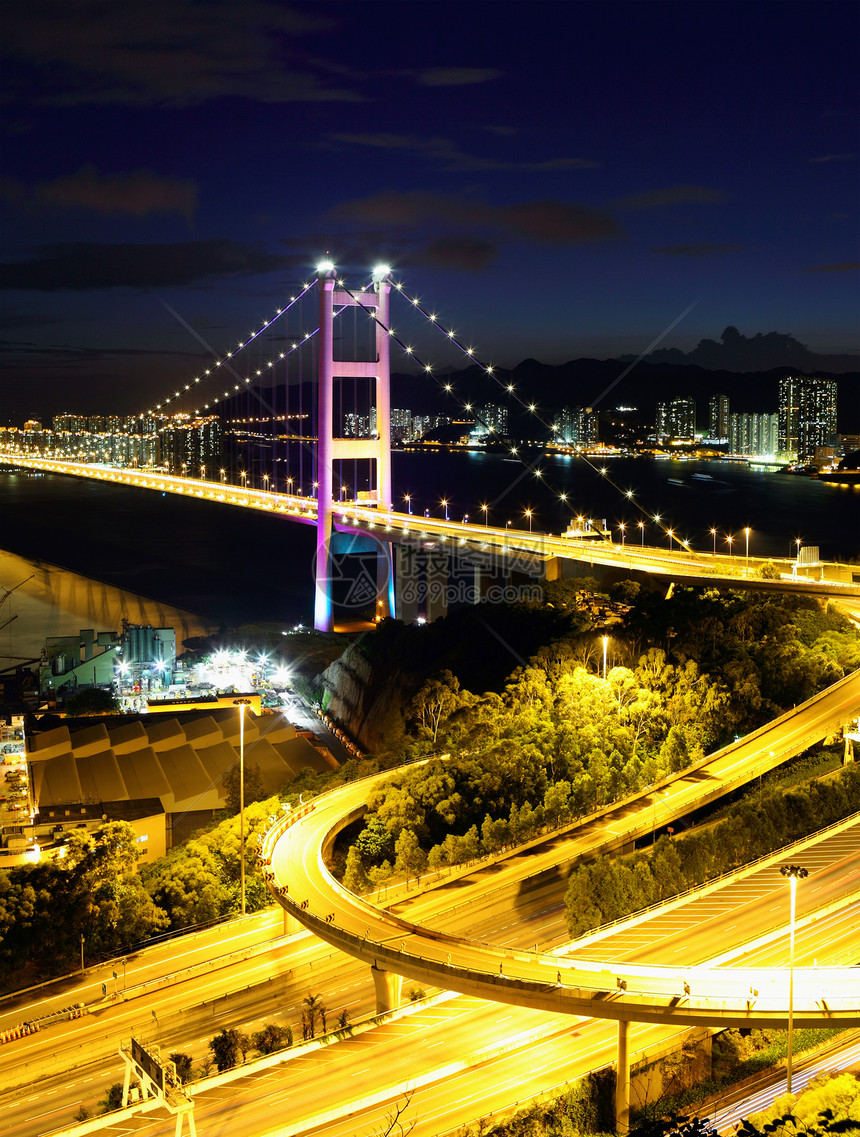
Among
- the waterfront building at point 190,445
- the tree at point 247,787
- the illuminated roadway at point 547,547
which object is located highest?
the waterfront building at point 190,445

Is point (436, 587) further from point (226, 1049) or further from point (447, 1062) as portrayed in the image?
point (447, 1062)

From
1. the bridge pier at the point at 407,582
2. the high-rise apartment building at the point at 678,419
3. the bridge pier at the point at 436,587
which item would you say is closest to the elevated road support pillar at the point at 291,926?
the bridge pier at the point at 436,587

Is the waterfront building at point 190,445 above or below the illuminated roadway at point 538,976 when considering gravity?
above

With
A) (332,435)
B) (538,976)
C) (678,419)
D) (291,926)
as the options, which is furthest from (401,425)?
(538,976)

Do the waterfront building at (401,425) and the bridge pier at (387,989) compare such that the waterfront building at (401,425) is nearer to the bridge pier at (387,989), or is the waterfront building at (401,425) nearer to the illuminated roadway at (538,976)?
the illuminated roadway at (538,976)

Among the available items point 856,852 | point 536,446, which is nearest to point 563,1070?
point 856,852

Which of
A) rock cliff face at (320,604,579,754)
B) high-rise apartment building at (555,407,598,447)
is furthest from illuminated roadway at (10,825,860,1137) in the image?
high-rise apartment building at (555,407,598,447)
